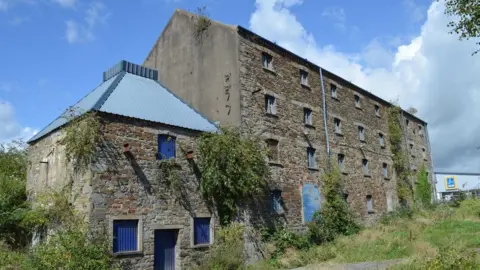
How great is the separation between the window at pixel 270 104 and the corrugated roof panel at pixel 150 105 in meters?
3.19

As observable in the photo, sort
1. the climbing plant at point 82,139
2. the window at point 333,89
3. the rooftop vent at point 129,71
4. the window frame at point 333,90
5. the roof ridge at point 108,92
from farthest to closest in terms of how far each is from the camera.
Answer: the window at point 333,89, the window frame at point 333,90, the rooftop vent at point 129,71, the roof ridge at point 108,92, the climbing plant at point 82,139

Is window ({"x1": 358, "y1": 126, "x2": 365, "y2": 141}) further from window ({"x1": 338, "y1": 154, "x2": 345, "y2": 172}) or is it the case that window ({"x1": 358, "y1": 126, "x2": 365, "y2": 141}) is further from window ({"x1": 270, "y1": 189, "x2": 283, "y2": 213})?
window ({"x1": 270, "y1": 189, "x2": 283, "y2": 213})

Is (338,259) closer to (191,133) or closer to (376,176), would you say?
(191,133)

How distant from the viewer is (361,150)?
25.1 meters

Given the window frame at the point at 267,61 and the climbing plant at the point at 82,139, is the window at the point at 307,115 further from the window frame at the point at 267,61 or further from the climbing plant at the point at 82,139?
the climbing plant at the point at 82,139

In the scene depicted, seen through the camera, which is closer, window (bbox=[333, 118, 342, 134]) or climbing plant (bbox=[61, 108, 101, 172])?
climbing plant (bbox=[61, 108, 101, 172])

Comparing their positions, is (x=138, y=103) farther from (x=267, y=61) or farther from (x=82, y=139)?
(x=267, y=61)

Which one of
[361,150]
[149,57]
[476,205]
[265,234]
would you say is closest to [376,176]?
[361,150]

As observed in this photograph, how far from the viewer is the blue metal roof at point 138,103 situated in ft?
45.9

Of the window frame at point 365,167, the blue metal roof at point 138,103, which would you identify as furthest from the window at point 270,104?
the window frame at point 365,167

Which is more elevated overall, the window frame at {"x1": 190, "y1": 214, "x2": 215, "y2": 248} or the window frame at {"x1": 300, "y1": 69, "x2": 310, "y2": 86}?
the window frame at {"x1": 300, "y1": 69, "x2": 310, "y2": 86}

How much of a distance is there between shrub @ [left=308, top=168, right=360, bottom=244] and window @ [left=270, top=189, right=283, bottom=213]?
78.8 inches

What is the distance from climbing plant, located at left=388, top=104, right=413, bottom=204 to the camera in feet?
93.6

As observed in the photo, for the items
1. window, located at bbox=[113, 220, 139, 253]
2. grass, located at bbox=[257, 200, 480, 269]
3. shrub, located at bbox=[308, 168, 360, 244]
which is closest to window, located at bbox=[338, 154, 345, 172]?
shrub, located at bbox=[308, 168, 360, 244]
